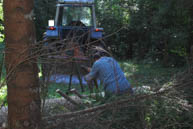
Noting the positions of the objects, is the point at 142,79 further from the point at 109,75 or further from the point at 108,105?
the point at 108,105

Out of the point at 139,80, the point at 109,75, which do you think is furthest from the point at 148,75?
the point at 109,75

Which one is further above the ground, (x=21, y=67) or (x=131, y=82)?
(x=21, y=67)

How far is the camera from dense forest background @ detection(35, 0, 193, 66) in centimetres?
943

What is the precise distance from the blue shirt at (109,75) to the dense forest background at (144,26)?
4613mm

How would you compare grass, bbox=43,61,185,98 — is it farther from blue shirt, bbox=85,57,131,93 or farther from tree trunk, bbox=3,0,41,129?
tree trunk, bbox=3,0,41,129

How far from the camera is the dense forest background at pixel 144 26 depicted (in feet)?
30.9

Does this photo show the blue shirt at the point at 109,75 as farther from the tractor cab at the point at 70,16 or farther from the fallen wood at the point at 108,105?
the tractor cab at the point at 70,16

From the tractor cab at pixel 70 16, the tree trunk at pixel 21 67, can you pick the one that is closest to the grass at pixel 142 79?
the tree trunk at pixel 21 67

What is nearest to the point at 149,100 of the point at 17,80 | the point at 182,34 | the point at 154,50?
the point at 17,80

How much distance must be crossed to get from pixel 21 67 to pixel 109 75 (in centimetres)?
201

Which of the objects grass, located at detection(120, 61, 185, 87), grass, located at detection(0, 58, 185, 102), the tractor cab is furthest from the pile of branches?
the tractor cab

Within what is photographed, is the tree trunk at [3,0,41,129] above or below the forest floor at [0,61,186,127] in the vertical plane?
above

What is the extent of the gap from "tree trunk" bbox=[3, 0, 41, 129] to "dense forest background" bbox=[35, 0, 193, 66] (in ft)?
21.3

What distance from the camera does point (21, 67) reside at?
2402 mm
